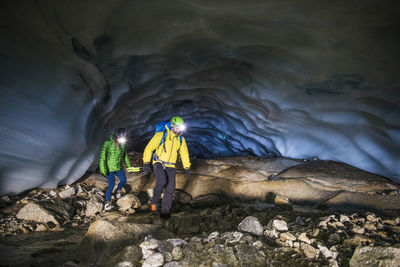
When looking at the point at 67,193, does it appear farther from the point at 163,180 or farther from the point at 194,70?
the point at 194,70

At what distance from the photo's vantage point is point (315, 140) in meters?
5.17

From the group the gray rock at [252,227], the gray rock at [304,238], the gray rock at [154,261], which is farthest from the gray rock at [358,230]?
the gray rock at [154,261]

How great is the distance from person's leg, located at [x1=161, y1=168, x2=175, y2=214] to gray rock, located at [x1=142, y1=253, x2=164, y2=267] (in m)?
1.52

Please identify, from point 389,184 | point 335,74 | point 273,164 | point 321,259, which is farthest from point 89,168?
point 389,184

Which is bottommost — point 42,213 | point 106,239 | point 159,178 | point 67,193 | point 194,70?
point 106,239

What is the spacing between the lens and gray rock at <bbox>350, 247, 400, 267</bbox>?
136 cm

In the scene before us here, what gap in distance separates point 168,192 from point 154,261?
162cm

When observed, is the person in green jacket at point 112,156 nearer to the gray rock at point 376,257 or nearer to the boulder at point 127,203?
the boulder at point 127,203

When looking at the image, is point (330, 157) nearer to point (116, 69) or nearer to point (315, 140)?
point (315, 140)

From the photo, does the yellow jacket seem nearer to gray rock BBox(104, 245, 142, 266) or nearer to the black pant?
the black pant

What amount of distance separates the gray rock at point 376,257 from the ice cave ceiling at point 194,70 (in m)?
2.46

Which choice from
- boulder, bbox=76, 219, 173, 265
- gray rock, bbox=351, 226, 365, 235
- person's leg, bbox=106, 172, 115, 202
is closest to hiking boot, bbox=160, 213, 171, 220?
boulder, bbox=76, 219, 173, 265

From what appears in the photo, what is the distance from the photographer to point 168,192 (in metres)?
3.28

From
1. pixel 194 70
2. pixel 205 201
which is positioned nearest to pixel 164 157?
pixel 205 201
